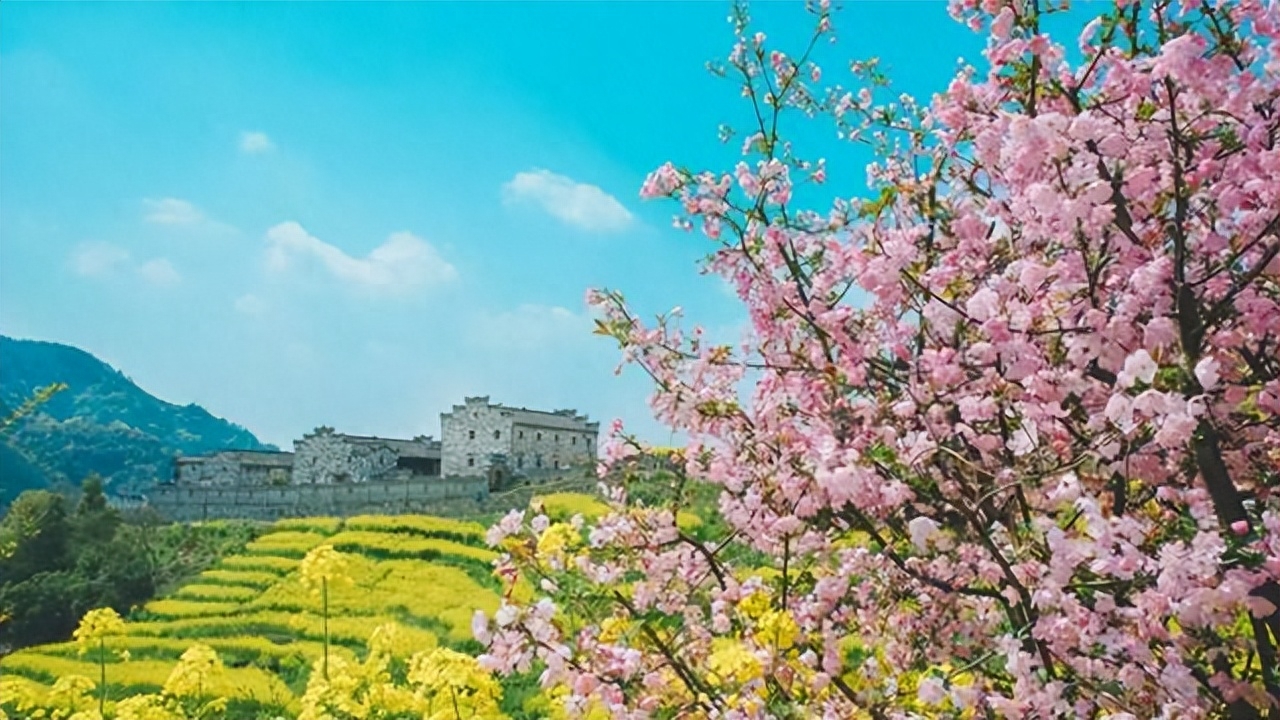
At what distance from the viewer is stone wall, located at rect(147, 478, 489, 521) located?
32.9m

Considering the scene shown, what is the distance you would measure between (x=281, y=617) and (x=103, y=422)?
4264 inches

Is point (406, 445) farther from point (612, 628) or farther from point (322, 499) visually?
point (612, 628)

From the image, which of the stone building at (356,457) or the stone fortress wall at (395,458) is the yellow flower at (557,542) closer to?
the stone fortress wall at (395,458)

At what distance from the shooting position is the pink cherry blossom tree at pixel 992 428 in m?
2.59

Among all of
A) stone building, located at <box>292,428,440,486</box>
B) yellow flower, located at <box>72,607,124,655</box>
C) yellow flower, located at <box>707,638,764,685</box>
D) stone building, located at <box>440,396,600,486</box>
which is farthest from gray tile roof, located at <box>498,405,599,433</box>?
yellow flower, located at <box>707,638,764,685</box>

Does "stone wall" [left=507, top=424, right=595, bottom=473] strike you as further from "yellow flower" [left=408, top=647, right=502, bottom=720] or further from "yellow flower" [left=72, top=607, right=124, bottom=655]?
"yellow flower" [left=408, top=647, right=502, bottom=720]

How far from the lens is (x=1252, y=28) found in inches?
108

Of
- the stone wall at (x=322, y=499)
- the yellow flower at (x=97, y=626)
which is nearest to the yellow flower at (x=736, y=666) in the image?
the yellow flower at (x=97, y=626)

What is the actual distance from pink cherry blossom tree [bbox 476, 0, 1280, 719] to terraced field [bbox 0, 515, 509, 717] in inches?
165

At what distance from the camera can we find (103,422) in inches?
4400

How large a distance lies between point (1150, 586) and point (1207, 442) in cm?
40

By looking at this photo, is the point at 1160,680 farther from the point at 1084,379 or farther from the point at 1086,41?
the point at 1086,41

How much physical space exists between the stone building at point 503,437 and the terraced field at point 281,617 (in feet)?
71.0

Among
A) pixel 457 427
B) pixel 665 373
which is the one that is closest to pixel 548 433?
pixel 457 427
